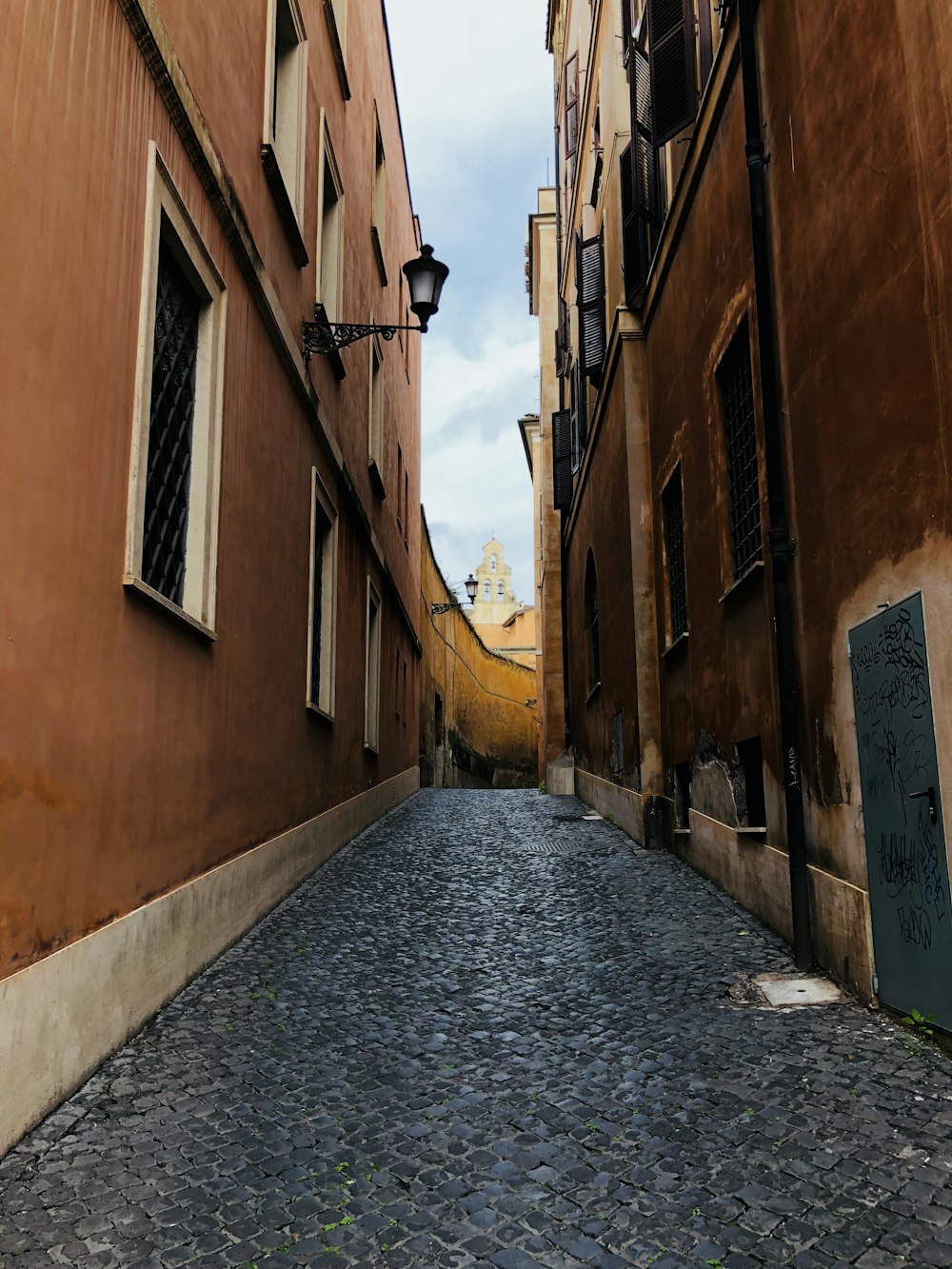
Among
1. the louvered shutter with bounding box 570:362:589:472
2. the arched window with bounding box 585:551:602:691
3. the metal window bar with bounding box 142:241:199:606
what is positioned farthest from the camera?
the louvered shutter with bounding box 570:362:589:472

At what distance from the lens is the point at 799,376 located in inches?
200

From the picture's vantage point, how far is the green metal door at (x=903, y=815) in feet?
11.8

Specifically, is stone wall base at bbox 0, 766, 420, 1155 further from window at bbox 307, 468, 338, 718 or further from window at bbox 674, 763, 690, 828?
window at bbox 674, 763, 690, 828

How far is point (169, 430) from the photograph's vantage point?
195 inches

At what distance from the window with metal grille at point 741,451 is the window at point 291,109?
3481 millimetres

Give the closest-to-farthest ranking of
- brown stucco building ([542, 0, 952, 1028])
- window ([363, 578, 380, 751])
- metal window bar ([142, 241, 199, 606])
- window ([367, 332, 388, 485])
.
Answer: brown stucco building ([542, 0, 952, 1028]) < metal window bar ([142, 241, 199, 606]) < window ([363, 578, 380, 751]) < window ([367, 332, 388, 485])

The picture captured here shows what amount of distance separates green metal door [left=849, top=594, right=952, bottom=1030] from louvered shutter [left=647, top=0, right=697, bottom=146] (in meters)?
5.18

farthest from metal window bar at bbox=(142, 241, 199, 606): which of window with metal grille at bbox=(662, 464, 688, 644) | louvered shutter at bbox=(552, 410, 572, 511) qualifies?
louvered shutter at bbox=(552, 410, 572, 511)

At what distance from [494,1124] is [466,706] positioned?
2647 cm

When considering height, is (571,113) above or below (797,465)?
above

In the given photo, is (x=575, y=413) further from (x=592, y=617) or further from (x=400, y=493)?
(x=592, y=617)

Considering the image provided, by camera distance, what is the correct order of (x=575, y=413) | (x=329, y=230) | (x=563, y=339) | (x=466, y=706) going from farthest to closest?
1. (x=466, y=706)
2. (x=563, y=339)
3. (x=575, y=413)
4. (x=329, y=230)

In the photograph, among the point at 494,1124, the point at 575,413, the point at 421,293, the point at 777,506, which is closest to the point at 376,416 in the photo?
the point at 575,413

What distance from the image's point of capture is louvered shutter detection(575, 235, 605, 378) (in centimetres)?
1187
